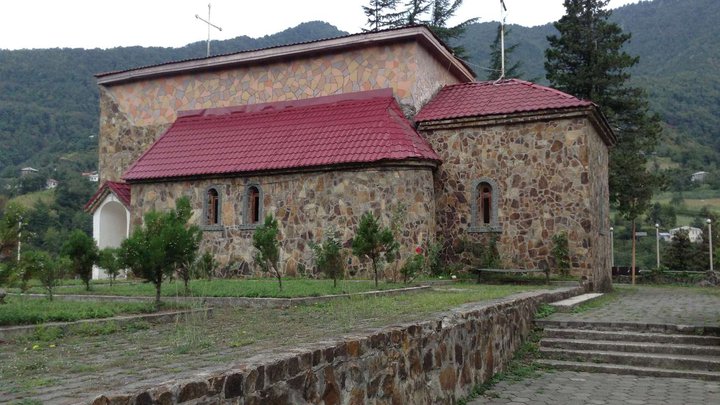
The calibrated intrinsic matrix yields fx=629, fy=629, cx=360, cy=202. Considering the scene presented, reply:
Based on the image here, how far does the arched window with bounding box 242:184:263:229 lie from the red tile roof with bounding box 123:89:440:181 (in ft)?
2.17

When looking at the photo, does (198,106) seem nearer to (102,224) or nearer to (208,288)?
(102,224)

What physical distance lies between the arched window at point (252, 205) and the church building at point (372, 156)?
0.03 meters

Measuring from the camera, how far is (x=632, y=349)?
8859 mm

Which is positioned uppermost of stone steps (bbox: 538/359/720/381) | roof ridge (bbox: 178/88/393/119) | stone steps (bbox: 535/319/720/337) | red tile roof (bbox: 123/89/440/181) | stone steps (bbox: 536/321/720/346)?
roof ridge (bbox: 178/88/393/119)

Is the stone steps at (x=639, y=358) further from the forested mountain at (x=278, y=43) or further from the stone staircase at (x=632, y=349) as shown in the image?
the forested mountain at (x=278, y=43)

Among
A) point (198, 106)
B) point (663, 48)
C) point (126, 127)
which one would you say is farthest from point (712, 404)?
point (663, 48)

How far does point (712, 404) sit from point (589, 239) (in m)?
9.32

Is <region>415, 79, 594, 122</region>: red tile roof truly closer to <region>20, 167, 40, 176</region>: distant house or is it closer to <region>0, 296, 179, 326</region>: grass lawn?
<region>0, 296, 179, 326</region>: grass lawn

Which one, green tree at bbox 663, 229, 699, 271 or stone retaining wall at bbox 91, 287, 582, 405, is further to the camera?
green tree at bbox 663, 229, 699, 271

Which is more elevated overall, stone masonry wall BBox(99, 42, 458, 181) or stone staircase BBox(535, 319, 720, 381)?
stone masonry wall BBox(99, 42, 458, 181)

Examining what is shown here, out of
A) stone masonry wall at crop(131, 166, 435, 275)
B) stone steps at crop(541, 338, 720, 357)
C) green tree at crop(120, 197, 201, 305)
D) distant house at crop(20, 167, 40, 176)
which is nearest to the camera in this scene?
stone steps at crop(541, 338, 720, 357)

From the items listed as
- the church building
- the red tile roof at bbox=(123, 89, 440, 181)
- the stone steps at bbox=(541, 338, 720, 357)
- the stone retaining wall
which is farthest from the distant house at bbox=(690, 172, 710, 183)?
the stone retaining wall

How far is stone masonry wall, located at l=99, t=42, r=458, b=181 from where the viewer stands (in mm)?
18078

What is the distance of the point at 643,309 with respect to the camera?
1229cm
